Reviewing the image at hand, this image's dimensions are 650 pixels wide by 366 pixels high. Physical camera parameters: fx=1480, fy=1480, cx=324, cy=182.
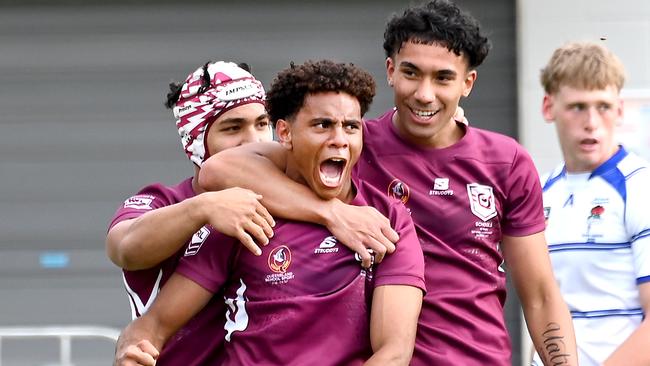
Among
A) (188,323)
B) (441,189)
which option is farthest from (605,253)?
(188,323)

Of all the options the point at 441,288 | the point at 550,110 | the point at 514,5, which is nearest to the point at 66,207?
the point at 514,5

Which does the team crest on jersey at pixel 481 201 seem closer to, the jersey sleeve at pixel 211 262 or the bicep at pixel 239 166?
the bicep at pixel 239 166

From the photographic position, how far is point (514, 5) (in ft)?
29.5

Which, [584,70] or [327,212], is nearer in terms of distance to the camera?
[327,212]

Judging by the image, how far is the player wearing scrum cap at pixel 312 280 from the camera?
4340 millimetres

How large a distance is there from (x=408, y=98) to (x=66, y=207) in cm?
504

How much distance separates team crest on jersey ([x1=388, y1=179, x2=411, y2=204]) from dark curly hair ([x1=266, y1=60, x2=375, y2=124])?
0.97ft

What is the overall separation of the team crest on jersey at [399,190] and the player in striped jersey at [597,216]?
97 centimetres

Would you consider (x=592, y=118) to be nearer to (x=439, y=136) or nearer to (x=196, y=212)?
(x=439, y=136)

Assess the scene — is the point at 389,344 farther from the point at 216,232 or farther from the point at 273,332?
the point at 216,232

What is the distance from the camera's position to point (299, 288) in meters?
4.39

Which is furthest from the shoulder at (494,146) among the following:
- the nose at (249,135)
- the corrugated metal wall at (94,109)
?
the corrugated metal wall at (94,109)

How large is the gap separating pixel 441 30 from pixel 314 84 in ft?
1.72

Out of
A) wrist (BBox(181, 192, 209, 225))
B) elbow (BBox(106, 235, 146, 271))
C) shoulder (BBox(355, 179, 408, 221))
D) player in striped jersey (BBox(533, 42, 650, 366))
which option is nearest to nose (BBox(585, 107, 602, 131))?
player in striped jersey (BBox(533, 42, 650, 366))
